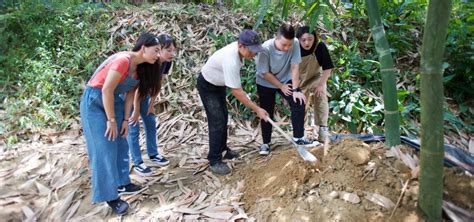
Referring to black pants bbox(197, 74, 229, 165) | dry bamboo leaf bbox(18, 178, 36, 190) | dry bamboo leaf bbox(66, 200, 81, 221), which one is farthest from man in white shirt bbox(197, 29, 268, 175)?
dry bamboo leaf bbox(18, 178, 36, 190)

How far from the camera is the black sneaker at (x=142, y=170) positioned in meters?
3.48

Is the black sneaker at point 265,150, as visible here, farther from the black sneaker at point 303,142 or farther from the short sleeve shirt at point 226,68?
the short sleeve shirt at point 226,68

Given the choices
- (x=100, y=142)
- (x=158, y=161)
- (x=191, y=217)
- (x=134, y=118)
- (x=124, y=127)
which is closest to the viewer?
(x=100, y=142)

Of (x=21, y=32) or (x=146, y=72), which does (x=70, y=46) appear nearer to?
(x=21, y=32)

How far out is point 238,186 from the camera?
3002mm

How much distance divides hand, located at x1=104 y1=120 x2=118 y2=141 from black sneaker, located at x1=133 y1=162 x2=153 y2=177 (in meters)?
0.91

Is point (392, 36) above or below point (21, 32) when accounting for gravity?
below

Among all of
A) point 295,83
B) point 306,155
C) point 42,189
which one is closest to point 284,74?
point 295,83

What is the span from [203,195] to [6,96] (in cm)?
378

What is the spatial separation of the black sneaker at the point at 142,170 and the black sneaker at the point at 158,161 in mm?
188

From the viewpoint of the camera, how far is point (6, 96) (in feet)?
16.7

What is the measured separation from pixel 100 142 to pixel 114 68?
564 millimetres

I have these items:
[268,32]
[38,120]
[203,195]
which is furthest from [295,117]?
[38,120]

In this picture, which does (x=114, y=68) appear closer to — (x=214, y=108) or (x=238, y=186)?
(x=214, y=108)
